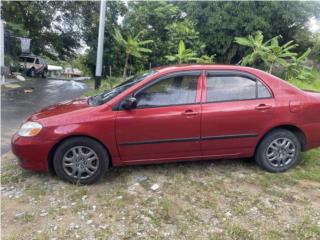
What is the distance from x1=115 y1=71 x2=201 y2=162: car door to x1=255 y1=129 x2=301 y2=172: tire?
38.3 inches

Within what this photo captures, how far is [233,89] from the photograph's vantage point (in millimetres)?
4598

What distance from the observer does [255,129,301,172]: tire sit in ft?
15.3

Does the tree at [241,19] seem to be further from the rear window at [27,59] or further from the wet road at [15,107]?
the wet road at [15,107]

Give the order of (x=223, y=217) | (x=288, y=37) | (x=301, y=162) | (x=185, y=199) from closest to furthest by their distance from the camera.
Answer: (x=223, y=217), (x=185, y=199), (x=301, y=162), (x=288, y=37)

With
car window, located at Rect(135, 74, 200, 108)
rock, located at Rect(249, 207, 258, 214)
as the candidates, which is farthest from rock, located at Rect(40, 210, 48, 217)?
rock, located at Rect(249, 207, 258, 214)

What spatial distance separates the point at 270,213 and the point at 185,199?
3.22 feet

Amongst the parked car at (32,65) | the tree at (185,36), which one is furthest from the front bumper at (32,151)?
the parked car at (32,65)

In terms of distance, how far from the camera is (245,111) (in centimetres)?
448

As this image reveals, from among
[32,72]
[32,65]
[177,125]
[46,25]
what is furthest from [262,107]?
[46,25]

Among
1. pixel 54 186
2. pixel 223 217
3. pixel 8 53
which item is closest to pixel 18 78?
pixel 8 53

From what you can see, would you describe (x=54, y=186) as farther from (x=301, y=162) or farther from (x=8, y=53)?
(x=8, y=53)

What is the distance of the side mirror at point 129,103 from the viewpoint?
420cm

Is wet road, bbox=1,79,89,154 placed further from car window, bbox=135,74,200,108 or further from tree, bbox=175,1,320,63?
tree, bbox=175,1,320,63

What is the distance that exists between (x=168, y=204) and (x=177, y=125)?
1.08 meters
